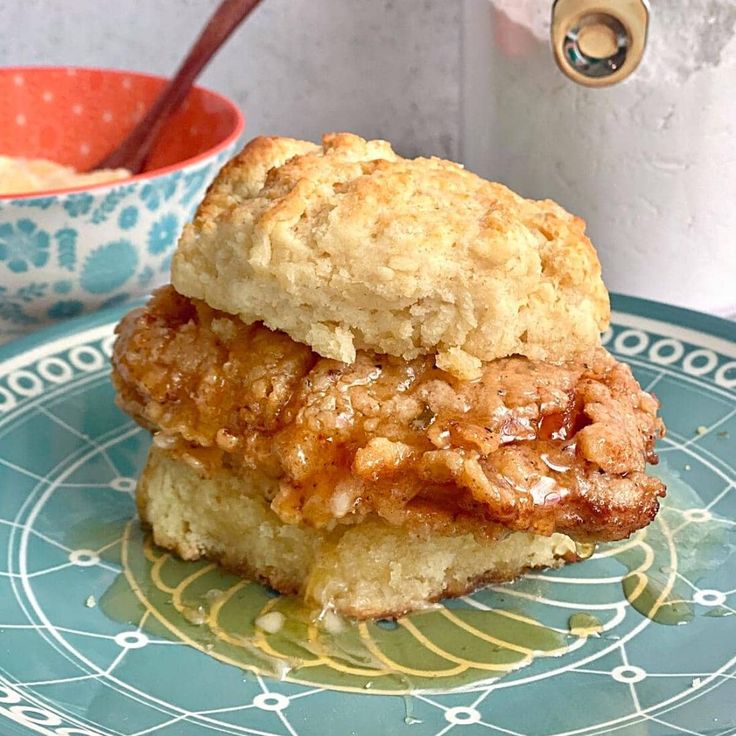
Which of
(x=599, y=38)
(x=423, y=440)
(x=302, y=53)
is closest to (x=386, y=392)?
(x=423, y=440)

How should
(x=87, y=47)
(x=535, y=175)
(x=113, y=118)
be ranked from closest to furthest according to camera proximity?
(x=535, y=175), (x=113, y=118), (x=87, y=47)

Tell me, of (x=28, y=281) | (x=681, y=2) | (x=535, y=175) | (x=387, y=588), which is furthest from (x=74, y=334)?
(x=681, y=2)

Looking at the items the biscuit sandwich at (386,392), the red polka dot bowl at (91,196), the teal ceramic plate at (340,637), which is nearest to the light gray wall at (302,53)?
the red polka dot bowl at (91,196)

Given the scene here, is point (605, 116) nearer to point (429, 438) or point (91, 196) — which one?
point (91, 196)

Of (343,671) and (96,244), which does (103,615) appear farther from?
(96,244)

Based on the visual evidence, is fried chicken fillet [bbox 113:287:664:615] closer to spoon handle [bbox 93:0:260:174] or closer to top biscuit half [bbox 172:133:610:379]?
top biscuit half [bbox 172:133:610:379]
